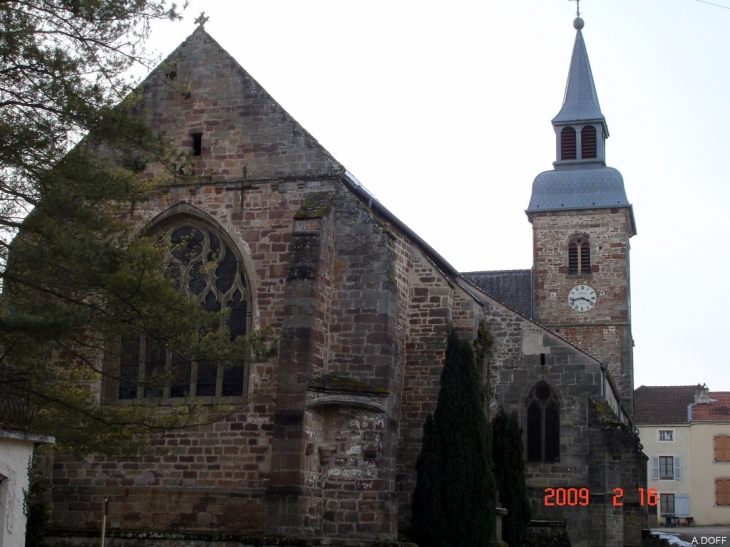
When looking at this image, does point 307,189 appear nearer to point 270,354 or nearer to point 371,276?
point 371,276

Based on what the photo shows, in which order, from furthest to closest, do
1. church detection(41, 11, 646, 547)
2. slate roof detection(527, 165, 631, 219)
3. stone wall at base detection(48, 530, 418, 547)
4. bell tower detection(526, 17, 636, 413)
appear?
1. slate roof detection(527, 165, 631, 219)
2. bell tower detection(526, 17, 636, 413)
3. church detection(41, 11, 646, 547)
4. stone wall at base detection(48, 530, 418, 547)

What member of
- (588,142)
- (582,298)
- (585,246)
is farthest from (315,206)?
(588,142)

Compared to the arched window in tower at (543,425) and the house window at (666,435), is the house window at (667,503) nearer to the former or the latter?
the house window at (666,435)

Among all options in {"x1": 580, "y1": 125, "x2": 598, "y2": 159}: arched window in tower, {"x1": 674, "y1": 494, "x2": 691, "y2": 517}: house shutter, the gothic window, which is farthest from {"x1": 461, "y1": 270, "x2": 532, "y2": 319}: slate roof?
the gothic window

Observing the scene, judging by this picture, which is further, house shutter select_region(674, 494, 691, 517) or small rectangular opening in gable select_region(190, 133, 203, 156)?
house shutter select_region(674, 494, 691, 517)

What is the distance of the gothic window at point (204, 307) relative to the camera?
18875 mm

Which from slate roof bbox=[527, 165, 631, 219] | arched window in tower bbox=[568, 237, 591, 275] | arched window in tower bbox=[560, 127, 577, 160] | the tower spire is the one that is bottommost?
arched window in tower bbox=[568, 237, 591, 275]

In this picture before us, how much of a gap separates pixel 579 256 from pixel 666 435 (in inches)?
727

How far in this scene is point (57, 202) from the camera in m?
12.7

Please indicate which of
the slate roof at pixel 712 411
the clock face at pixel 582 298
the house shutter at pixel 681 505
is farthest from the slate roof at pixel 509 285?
the house shutter at pixel 681 505

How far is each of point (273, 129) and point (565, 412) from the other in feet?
35.9

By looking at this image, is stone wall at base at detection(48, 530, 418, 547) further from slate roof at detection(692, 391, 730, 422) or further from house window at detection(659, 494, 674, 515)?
slate roof at detection(692, 391, 730, 422)

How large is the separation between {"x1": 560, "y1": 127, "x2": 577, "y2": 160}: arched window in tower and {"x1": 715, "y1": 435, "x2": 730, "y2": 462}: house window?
19.6m

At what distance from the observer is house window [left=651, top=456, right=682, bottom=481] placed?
5425 cm
